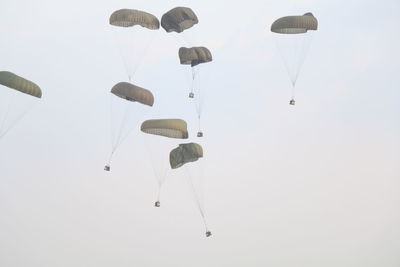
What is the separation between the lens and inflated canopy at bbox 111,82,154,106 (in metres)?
39.2

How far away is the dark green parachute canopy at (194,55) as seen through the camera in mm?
40750

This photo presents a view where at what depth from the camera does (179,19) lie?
40.5m

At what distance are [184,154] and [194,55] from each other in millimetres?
5883

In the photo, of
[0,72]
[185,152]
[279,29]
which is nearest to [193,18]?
[279,29]

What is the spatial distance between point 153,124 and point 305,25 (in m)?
10.4

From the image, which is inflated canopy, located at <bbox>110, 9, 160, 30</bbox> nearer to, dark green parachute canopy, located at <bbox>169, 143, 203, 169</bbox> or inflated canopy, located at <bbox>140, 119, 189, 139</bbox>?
inflated canopy, located at <bbox>140, 119, 189, 139</bbox>

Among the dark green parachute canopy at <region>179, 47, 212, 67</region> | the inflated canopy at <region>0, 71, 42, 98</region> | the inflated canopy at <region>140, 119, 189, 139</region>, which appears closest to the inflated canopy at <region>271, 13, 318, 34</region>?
the dark green parachute canopy at <region>179, 47, 212, 67</region>

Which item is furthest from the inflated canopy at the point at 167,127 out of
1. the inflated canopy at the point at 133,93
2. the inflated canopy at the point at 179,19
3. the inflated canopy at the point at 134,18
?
the inflated canopy at the point at 179,19

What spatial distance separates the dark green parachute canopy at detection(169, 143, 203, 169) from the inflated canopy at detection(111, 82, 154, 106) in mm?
3283

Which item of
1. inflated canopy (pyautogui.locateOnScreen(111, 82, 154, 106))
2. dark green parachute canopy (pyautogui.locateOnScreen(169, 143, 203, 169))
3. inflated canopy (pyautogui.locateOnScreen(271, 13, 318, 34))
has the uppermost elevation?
inflated canopy (pyautogui.locateOnScreen(271, 13, 318, 34))

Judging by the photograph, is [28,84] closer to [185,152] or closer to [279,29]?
[185,152]

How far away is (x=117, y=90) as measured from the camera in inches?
1558

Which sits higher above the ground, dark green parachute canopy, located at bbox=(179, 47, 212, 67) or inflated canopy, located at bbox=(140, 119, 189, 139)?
dark green parachute canopy, located at bbox=(179, 47, 212, 67)

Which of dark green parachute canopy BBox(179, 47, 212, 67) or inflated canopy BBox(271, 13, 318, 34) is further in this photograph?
dark green parachute canopy BBox(179, 47, 212, 67)
